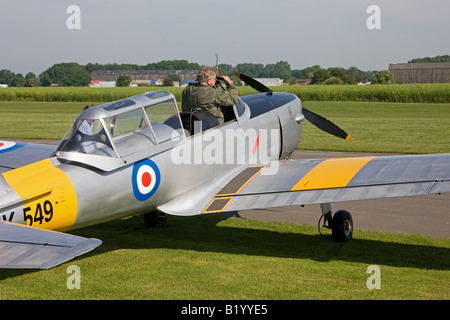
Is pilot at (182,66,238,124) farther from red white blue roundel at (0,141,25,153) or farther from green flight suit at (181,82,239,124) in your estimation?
red white blue roundel at (0,141,25,153)

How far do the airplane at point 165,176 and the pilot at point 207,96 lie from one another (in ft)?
0.62

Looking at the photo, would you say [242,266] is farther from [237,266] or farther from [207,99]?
[207,99]

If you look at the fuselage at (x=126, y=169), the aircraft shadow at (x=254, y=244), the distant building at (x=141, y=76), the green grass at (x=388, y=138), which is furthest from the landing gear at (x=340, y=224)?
the distant building at (x=141, y=76)

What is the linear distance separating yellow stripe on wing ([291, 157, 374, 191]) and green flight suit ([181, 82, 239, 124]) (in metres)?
1.67

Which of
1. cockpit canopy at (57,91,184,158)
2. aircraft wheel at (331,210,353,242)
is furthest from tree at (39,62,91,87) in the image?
aircraft wheel at (331,210,353,242)

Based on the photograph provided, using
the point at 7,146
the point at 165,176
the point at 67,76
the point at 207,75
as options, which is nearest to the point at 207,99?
the point at 207,75

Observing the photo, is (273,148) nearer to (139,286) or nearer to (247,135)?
(247,135)

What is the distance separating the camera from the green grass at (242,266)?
6293 millimetres

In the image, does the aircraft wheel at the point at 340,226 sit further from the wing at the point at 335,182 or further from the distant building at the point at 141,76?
the distant building at the point at 141,76

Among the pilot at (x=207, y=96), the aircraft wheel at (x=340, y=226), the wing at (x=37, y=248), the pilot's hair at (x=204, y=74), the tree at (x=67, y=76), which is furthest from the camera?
the tree at (x=67, y=76)

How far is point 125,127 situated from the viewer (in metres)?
7.46

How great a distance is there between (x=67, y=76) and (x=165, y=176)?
134017mm

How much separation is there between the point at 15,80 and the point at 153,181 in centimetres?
15706
